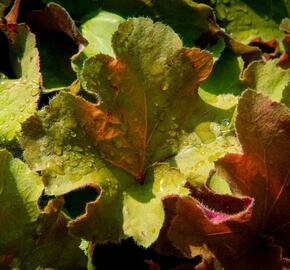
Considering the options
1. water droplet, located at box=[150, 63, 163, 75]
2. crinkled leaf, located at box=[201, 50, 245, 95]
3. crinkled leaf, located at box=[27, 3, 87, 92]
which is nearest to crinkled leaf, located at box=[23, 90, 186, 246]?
water droplet, located at box=[150, 63, 163, 75]

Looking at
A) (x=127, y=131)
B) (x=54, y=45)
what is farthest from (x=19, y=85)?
(x=127, y=131)

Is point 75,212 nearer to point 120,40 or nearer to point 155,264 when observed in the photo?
point 155,264

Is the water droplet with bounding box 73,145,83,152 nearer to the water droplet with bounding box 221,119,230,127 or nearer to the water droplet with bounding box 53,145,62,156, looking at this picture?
the water droplet with bounding box 53,145,62,156

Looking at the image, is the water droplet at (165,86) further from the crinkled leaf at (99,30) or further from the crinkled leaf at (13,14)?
the crinkled leaf at (13,14)

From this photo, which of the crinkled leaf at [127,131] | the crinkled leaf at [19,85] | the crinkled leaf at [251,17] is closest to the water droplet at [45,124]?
the crinkled leaf at [127,131]

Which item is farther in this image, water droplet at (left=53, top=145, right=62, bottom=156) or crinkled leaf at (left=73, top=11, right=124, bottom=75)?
crinkled leaf at (left=73, top=11, right=124, bottom=75)

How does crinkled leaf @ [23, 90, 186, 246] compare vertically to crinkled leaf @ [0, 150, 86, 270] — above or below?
above

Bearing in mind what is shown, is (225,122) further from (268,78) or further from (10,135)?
(10,135)

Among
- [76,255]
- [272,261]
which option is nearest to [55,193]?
[76,255]
